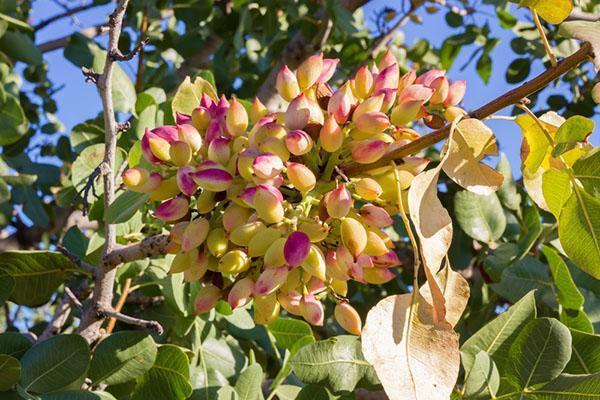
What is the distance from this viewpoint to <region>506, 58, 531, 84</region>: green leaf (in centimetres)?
216

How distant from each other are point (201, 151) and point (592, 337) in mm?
530

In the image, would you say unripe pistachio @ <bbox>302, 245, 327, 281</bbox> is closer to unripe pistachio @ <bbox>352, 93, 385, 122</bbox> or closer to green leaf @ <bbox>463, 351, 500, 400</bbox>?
unripe pistachio @ <bbox>352, 93, 385, 122</bbox>

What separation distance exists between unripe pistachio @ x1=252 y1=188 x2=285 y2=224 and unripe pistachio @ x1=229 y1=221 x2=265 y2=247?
21mm

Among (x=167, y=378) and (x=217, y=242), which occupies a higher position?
(x=217, y=242)

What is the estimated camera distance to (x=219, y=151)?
2.42 ft

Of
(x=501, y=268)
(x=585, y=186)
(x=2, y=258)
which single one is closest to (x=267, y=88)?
(x=501, y=268)

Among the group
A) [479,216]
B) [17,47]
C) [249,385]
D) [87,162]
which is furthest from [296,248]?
[17,47]

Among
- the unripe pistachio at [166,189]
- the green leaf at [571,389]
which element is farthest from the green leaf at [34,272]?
the green leaf at [571,389]

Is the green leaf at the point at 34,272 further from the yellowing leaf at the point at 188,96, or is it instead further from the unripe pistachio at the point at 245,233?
the unripe pistachio at the point at 245,233

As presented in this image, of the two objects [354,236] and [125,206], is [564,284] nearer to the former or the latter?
[354,236]

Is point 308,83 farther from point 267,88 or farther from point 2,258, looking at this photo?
point 267,88

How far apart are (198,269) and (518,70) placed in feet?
5.41

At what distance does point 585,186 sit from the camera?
73cm

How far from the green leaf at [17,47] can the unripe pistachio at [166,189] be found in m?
1.07
